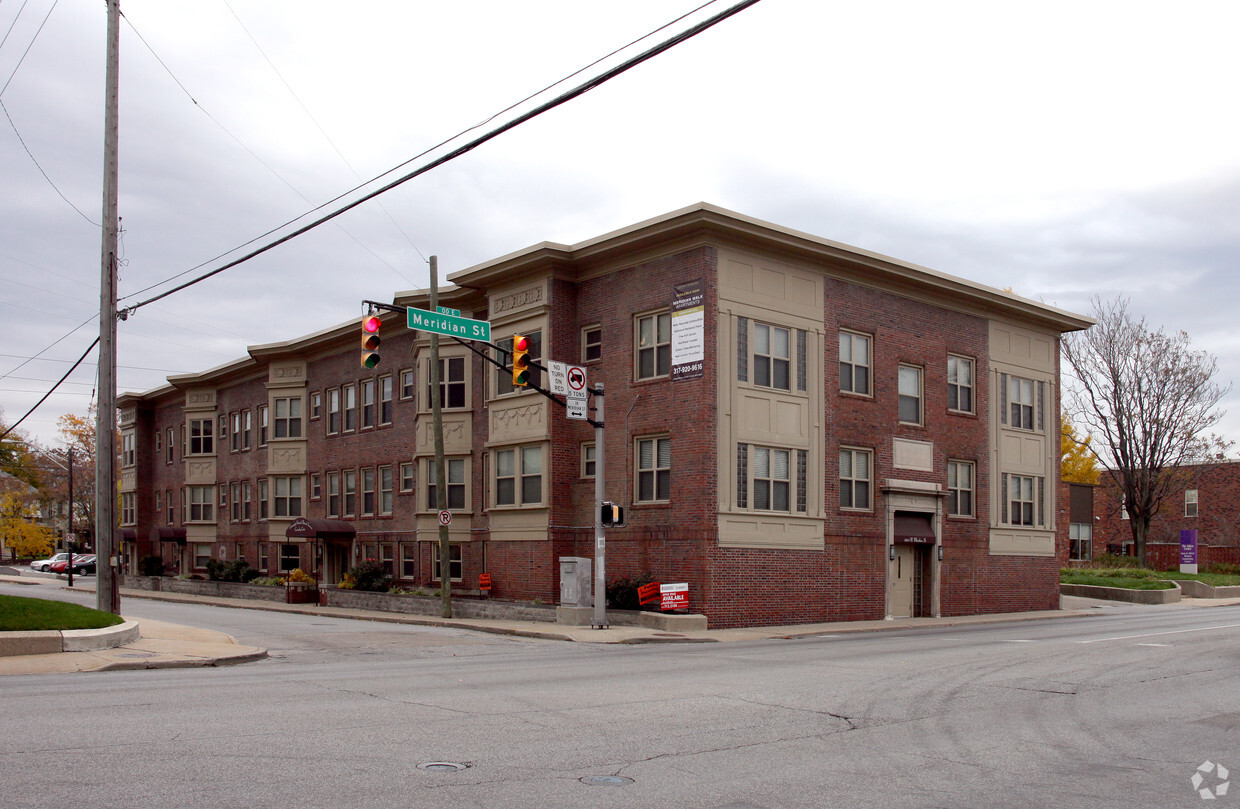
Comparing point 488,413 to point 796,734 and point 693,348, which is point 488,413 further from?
point 796,734

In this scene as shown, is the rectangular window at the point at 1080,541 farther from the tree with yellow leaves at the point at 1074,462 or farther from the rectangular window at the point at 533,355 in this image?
the rectangular window at the point at 533,355

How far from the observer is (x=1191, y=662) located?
1655 cm

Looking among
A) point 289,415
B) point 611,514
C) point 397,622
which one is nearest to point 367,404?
point 289,415

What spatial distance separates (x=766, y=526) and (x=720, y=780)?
1867 cm

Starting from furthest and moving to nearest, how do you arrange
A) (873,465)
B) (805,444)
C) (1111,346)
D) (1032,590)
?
(1111,346) → (1032,590) → (873,465) → (805,444)

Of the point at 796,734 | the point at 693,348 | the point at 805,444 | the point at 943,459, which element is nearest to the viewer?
the point at 796,734

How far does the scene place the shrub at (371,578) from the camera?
35812 mm

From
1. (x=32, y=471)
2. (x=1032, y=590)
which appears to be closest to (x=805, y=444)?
(x=1032, y=590)

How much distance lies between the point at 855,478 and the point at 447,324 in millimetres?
12676

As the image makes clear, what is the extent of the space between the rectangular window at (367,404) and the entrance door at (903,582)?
755 inches

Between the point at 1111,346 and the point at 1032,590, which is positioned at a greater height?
the point at 1111,346

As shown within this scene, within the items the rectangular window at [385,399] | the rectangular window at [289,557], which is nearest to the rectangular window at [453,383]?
the rectangular window at [385,399]

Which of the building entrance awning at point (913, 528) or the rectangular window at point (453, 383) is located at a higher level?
the rectangular window at point (453, 383)

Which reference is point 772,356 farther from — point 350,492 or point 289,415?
point 289,415
